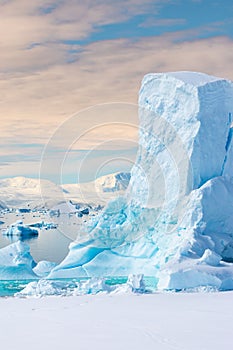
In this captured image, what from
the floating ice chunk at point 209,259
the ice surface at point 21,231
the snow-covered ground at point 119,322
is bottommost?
the ice surface at point 21,231

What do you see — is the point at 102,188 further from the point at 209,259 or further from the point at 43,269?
the point at 209,259

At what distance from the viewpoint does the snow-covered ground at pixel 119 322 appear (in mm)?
3863

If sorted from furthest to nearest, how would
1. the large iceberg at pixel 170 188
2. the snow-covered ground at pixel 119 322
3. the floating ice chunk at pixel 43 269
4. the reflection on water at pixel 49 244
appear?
the reflection on water at pixel 49 244 < the floating ice chunk at pixel 43 269 < the large iceberg at pixel 170 188 < the snow-covered ground at pixel 119 322

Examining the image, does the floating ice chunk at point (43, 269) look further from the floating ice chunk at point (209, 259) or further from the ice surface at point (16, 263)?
the floating ice chunk at point (209, 259)

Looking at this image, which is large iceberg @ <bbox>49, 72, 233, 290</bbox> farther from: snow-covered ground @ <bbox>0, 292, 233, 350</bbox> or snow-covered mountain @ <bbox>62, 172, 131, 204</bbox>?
snow-covered ground @ <bbox>0, 292, 233, 350</bbox>

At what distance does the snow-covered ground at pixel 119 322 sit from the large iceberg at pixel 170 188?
6211 millimetres

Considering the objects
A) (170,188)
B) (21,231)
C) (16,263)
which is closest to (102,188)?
(170,188)

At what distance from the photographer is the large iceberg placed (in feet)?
40.8

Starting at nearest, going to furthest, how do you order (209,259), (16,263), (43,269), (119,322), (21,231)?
(119,322), (209,259), (16,263), (43,269), (21,231)

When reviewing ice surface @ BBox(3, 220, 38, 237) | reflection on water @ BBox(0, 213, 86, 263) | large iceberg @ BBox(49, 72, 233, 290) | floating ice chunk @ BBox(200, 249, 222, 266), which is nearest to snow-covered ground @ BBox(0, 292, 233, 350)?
floating ice chunk @ BBox(200, 249, 222, 266)

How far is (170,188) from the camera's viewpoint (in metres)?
13.2

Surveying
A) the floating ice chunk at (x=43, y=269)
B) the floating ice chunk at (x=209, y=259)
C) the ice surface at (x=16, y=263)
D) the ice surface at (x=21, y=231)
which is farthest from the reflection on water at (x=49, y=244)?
the floating ice chunk at (x=209, y=259)

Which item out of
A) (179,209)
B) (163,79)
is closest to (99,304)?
(179,209)

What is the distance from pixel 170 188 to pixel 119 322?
28.8ft
